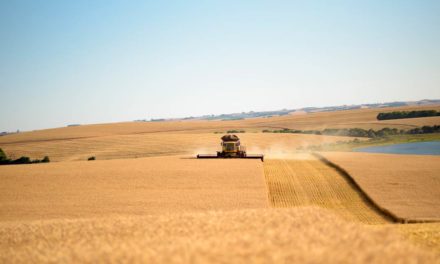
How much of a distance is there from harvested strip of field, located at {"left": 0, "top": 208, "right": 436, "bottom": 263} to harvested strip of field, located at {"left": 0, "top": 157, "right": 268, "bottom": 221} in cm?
932

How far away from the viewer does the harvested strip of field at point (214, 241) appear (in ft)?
29.3

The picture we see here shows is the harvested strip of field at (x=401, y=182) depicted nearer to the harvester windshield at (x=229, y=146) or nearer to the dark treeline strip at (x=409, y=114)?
the harvester windshield at (x=229, y=146)

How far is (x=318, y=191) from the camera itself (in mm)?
32375

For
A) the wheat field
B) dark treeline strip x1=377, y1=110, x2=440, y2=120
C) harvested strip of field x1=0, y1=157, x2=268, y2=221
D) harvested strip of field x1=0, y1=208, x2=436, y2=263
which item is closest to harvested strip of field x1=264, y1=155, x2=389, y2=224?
the wheat field

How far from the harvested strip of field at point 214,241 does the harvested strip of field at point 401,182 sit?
1308 centimetres

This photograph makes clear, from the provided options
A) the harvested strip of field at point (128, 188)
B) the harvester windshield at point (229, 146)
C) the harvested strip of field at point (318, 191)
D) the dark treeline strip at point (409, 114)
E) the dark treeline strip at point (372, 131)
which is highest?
the dark treeline strip at point (409, 114)

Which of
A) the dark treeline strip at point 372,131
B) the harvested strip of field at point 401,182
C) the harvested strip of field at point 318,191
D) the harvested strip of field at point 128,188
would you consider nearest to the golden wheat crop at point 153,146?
the dark treeline strip at point 372,131

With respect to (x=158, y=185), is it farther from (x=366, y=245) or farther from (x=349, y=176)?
(x=366, y=245)

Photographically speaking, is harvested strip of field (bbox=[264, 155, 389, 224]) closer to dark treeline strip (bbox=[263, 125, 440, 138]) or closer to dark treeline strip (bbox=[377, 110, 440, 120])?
dark treeline strip (bbox=[263, 125, 440, 138])

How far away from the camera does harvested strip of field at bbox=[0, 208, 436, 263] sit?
8.92 meters

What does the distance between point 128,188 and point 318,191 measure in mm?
15053

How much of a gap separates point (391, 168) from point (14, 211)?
107 ft

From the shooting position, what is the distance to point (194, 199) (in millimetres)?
28688

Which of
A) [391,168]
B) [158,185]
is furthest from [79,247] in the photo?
[391,168]
